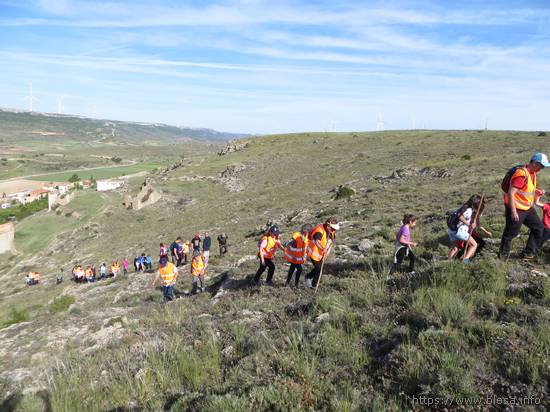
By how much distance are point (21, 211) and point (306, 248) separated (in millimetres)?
99799

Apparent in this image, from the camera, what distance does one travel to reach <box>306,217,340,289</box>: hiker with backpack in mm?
8953

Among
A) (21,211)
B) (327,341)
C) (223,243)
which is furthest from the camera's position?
(21,211)

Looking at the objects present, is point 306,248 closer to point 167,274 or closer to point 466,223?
point 466,223

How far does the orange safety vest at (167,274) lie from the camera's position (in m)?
12.0

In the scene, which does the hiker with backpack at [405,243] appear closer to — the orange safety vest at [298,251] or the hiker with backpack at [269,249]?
the orange safety vest at [298,251]

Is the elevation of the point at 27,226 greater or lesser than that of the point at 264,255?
lesser

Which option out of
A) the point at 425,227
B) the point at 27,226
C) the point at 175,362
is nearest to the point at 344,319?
the point at 175,362

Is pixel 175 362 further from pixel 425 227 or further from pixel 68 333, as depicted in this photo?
pixel 425 227

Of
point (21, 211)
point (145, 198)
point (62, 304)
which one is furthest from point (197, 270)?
point (21, 211)

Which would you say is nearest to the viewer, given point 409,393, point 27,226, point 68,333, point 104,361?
point 409,393

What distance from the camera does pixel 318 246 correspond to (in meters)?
9.06

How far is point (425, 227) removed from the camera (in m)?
13.3

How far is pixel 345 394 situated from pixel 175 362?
260cm

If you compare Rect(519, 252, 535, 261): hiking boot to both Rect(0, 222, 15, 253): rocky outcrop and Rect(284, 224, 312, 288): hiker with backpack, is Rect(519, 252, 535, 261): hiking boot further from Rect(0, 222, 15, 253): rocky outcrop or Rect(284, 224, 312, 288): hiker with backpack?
Rect(0, 222, 15, 253): rocky outcrop
